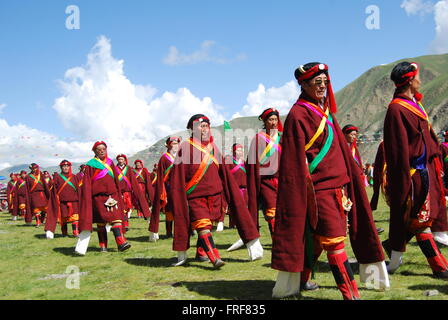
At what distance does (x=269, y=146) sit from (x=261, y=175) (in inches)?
20.6

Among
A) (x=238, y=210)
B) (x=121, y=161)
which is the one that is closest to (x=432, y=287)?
(x=238, y=210)

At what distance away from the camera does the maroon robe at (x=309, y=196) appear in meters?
4.35

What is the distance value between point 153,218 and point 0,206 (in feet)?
103

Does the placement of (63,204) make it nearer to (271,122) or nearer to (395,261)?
(271,122)

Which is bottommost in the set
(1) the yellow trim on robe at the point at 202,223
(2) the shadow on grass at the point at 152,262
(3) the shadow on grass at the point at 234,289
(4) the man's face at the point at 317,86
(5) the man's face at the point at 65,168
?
(2) the shadow on grass at the point at 152,262

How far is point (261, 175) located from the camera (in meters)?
7.69

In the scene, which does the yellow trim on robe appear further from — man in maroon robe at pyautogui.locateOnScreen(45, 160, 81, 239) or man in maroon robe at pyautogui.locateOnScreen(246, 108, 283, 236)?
man in maroon robe at pyautogui.locateOnScreen(45, 160, 81, 239)

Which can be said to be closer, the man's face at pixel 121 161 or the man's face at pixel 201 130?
the man's face at pixel 201 130

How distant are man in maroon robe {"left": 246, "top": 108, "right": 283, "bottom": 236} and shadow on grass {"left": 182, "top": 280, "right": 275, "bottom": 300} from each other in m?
2.05

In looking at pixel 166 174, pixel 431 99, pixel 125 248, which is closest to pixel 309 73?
pixel 125 248

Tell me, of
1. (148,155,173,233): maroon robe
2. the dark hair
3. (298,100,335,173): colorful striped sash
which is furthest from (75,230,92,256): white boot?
the dark hair

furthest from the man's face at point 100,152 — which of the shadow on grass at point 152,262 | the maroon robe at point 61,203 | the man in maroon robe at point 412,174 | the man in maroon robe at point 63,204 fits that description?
the man in maroon robe at point 412,174

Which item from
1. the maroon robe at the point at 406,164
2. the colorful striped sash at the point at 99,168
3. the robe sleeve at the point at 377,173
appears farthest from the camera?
the colorful striped sash at the point at 99,168

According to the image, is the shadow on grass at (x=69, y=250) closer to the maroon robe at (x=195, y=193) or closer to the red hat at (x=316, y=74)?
the maroon robe at (x=195, y=193)
